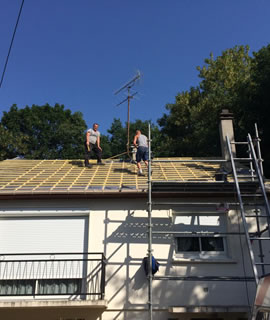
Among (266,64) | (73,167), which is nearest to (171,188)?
(73,167)

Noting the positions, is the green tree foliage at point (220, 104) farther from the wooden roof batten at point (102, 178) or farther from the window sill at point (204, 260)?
the window sill at point (204, 260)

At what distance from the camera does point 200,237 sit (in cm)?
866

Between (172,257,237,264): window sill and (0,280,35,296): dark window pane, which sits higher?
(172,257,237,264): window sill

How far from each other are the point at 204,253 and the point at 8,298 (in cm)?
511

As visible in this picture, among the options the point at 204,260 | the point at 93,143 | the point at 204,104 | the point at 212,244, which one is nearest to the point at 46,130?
the point at 204,104

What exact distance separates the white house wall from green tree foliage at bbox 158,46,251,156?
13293mm

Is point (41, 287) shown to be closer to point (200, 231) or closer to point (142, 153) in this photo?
point (200, 231)

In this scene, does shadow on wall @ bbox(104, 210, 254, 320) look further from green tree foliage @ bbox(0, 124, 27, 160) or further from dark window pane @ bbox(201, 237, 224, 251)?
green tree foliage @ bbox(0, 124, 27, 160)

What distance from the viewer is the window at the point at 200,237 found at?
27.7 ft

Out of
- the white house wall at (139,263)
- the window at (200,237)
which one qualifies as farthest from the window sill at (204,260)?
the window at (200,237)

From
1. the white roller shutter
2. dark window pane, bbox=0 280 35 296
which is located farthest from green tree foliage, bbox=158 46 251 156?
dark window pane, bbox=0 280 35 296

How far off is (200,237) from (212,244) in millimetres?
366

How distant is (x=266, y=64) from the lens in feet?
53.5

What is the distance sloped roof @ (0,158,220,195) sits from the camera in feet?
29.1
